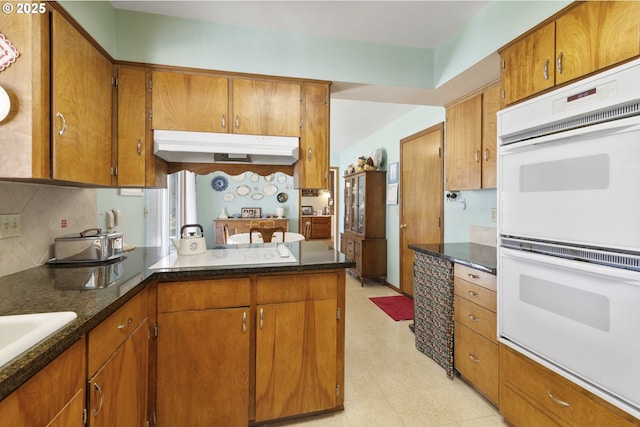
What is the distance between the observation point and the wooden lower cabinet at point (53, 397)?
67 centimetres

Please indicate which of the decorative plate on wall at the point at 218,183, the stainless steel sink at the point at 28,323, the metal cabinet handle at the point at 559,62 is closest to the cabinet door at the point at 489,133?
the metal cabinet handle at the point at 559,62

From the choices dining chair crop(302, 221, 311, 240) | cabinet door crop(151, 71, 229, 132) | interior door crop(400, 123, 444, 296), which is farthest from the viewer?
dining chair crop(302, 221, 311, 240)

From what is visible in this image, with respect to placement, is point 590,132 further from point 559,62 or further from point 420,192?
point 420,192

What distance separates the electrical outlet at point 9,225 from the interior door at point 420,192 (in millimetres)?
3390

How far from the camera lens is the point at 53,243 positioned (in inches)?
66.0

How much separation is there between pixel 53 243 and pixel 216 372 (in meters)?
1.19

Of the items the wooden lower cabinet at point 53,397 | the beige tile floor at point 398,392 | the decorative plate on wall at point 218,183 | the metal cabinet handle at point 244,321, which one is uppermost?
the decorative plate on wall at point 218,183

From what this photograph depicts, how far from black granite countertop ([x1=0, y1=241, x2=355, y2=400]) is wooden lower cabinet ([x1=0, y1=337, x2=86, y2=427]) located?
5cm

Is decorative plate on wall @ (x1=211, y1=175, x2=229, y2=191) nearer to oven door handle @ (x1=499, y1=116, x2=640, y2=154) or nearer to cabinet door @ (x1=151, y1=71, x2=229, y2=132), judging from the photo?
cabinet door @ (x1=151, y1=71, x2=229, y2=132)

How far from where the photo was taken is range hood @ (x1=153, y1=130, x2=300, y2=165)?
189 centimetres

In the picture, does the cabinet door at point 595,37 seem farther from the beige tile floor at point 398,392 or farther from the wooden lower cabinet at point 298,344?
the beige tile floor at point 398,392

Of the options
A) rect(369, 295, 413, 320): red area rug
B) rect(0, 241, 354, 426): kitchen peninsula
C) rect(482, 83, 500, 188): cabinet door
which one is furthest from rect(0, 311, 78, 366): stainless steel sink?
rect(369, 295, 413, 320): red area rug

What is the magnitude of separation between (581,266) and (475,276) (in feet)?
2.41

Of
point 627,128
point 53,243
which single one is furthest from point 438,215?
point 53,243
